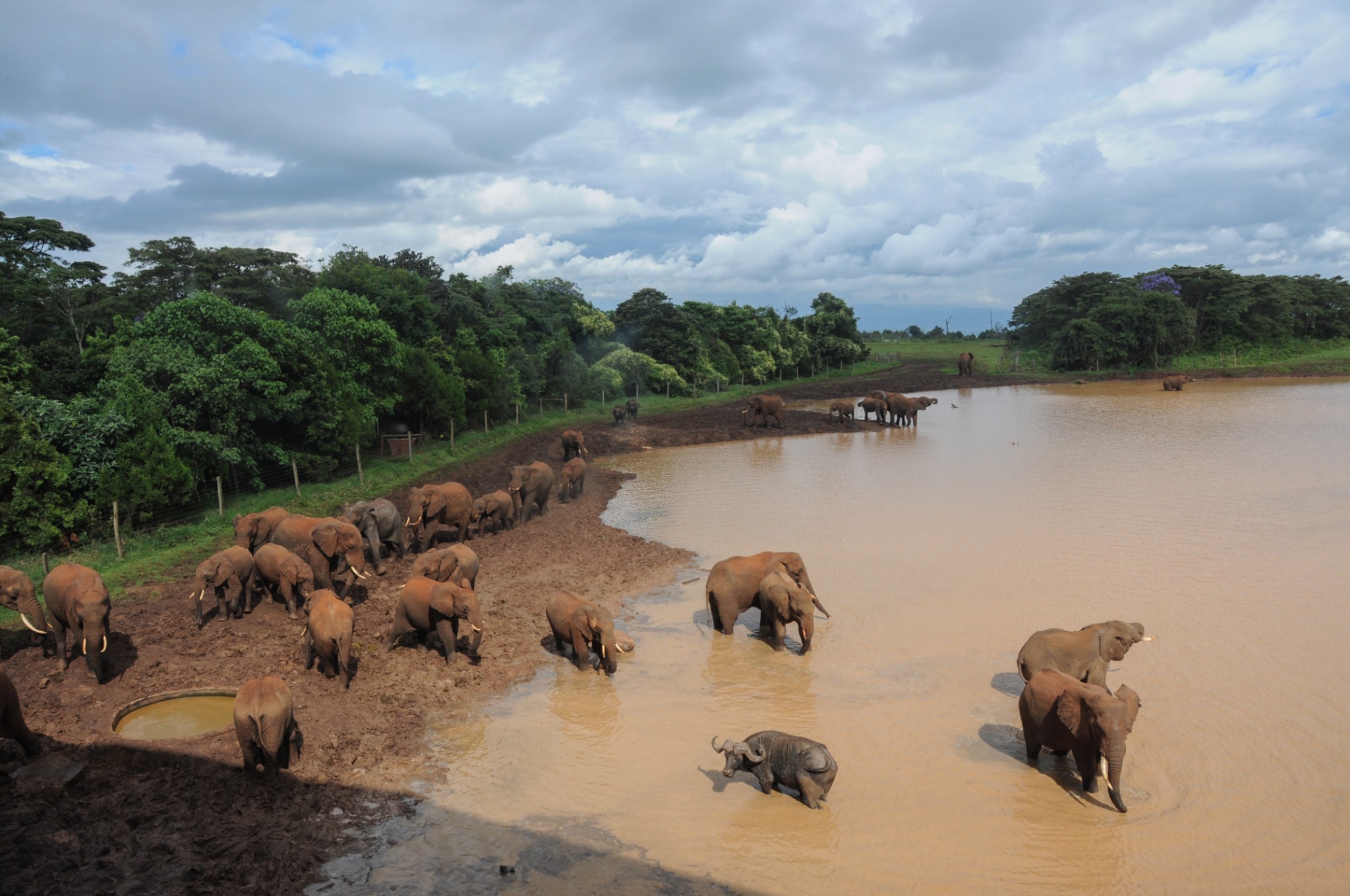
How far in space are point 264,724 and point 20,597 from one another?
19.0 feet

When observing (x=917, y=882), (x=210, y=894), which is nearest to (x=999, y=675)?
(x=917, y=882)

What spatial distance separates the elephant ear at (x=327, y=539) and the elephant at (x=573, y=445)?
46.3 feet

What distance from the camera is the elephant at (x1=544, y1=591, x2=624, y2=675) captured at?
1088 cm

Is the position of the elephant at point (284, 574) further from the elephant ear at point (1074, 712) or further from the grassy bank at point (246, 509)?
the elephant ear at point (1074, 712)

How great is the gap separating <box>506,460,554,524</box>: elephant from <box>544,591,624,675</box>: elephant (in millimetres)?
8349

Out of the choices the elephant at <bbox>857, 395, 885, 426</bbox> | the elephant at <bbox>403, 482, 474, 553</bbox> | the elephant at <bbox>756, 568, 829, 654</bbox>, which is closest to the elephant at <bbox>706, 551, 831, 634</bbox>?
the elephant at <bbox>756, 568, 829, 654</bbox>

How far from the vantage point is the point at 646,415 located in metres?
41.5

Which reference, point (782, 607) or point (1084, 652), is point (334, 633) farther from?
point (1084, 652)

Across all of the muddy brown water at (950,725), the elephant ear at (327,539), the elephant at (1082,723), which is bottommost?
the muddy brown water at (950,725)

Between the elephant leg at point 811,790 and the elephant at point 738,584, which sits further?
the elephant at point 738,584

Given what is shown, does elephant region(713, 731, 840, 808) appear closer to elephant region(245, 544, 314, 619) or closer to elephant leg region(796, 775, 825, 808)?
elephant leg region(796, 775, 825, 808)

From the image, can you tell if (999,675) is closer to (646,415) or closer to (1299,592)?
(1299,592)

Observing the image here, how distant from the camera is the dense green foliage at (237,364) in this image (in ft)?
54.4

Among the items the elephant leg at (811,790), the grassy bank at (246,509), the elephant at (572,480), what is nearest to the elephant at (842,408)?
the grassy bank at (246,509)
